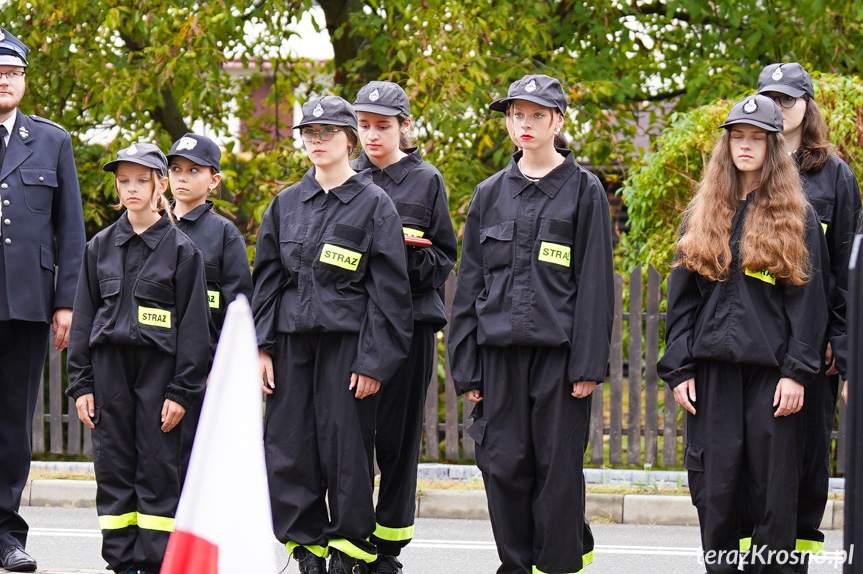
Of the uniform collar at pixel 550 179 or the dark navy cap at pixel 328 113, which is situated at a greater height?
the dark navy cap at pixel 328 113

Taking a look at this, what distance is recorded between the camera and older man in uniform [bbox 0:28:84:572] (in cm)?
509

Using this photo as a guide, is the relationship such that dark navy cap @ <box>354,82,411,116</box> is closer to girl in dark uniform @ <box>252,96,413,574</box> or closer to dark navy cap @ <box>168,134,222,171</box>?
girl in dark uniform @ <box>252,96,413,574</box>

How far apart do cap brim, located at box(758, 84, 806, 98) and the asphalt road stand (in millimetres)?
2323

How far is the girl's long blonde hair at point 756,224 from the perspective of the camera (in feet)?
15.1

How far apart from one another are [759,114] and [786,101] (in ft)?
1.71

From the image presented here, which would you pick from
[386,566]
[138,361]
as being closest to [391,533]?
[386,566]

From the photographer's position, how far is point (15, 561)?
16.3 feet

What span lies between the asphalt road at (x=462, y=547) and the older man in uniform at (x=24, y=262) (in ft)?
2.60

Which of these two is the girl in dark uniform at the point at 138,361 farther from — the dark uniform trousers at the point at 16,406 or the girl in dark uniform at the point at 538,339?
the girl in dark uniform at the point at 538,339

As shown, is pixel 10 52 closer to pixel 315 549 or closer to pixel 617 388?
pixel 315 549

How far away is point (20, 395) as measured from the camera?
518cm

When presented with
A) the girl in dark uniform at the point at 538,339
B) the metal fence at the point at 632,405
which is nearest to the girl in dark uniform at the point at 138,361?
the girl in dark uniform at the point at 538,339

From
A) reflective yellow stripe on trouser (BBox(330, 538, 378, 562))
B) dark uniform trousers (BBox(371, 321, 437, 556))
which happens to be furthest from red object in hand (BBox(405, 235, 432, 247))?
reflective yellow stripe on trouser (BBox(330, 538, 378, 562))

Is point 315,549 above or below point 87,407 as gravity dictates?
below
